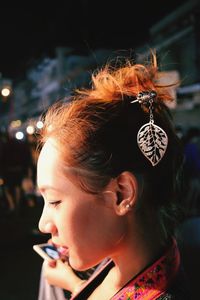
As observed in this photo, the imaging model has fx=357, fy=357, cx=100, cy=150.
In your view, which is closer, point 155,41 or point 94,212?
point 94,212

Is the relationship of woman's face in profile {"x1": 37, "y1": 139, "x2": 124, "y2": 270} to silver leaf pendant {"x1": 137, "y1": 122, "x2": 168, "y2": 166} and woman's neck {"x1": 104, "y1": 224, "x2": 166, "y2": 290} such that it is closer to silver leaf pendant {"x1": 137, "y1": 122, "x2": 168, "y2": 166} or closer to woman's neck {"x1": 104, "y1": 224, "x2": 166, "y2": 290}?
woman's neck {"x1": 104, "y1": 224, "x2": 166, "y2": 290}

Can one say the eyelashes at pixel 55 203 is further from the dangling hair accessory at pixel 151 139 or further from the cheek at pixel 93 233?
the dangling hair accessory at pixel 151 139

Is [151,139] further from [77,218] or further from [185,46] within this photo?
[185,46]

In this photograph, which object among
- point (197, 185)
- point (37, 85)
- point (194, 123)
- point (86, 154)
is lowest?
point (197, 185)

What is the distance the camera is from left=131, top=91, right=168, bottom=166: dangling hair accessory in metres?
1.07

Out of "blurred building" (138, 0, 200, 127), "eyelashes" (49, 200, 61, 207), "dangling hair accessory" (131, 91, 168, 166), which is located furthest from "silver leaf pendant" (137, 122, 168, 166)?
"blurred building" (138, 0, 200, 127)

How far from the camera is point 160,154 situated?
109 cm

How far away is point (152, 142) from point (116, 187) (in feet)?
0.56

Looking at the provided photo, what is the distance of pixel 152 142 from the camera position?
1064 millimetres

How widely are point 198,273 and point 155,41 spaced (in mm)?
13156

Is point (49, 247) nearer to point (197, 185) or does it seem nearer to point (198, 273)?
point (198, 273)

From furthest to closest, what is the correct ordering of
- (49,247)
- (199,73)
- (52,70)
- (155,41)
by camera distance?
(52,70) < (155,41) < (199,73) < (49,247)

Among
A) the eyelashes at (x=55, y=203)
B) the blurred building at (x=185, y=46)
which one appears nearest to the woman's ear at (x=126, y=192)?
the eyelashes at (x=55, y=203)

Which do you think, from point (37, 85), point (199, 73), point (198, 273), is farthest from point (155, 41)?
point (37, 85)
